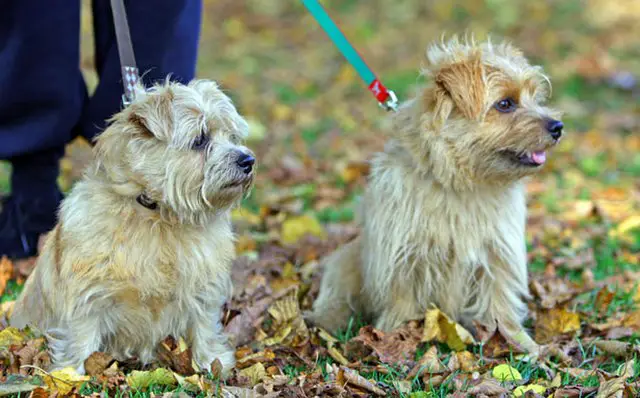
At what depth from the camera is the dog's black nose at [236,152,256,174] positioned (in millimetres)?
3658

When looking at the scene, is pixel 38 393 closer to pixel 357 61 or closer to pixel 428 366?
pixel 428 366

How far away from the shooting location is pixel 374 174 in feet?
14.4

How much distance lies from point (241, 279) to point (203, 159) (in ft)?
4.51

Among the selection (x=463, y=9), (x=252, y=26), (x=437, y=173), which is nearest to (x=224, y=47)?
(x=252, y=26)

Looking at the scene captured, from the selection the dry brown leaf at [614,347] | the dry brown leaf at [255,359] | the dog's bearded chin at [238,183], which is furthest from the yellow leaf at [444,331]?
the dog's bearded chin at [238,183]

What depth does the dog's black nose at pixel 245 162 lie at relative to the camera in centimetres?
366

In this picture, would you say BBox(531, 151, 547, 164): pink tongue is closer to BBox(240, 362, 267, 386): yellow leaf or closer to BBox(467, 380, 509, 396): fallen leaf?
BBox(467, 380, 509, 396): fallen leaf

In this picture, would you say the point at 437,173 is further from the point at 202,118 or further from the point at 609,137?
the point at 609,137

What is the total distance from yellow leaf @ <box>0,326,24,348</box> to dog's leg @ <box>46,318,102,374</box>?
247 millimetres

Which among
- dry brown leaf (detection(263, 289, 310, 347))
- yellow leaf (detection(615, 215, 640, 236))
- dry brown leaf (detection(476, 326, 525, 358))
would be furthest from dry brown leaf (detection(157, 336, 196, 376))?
yellow leaf (detection(615, 215, 640, 236))

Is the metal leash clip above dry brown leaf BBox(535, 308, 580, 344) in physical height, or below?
above

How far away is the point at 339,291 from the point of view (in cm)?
461

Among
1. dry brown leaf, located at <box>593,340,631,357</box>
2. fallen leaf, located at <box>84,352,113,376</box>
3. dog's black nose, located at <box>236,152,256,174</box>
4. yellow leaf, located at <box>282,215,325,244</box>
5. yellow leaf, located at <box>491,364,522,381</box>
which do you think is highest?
dog's black nose, located at <box>236,152,256,174</box>

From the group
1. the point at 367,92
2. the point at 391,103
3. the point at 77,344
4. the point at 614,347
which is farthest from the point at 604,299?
the point at 367,92
